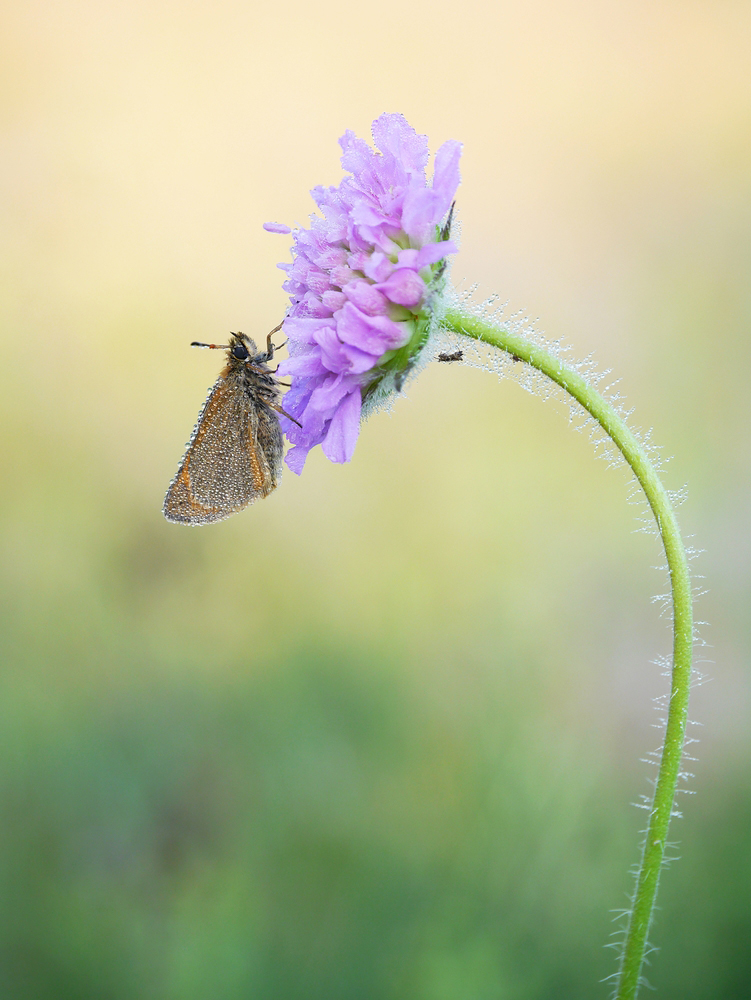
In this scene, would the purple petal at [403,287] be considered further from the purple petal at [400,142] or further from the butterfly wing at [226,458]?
the butterfly wing at [226,458]

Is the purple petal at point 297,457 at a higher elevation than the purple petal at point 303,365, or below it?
below

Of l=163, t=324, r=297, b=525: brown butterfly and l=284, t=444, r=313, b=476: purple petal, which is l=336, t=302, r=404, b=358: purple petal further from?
l=163, t=324, r=297, b=525: brown butterfly

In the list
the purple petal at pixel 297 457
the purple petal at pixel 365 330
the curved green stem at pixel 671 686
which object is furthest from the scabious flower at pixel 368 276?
the curved green stem at pixel 671 686

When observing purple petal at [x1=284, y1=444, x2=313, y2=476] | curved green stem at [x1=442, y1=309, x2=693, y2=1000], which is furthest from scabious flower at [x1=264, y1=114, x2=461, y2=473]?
curved green stem at [x1=442, y1=309, x2=693, y2=1000]

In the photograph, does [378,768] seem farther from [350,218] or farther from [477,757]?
[350,218]

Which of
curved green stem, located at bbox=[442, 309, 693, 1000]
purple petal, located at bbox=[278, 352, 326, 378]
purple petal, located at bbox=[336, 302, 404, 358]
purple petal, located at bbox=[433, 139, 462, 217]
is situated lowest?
curved green stem, located at bbox=[442, 309, 693, 1000]

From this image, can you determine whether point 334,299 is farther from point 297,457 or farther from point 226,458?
point 226,458
